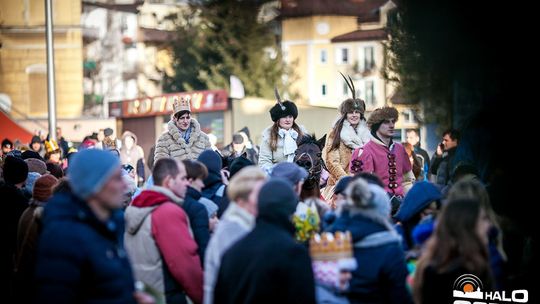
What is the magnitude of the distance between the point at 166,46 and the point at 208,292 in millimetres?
63446

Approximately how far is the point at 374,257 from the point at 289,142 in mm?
Result: 5450

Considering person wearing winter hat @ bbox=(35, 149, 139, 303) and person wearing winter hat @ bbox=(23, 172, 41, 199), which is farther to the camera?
person wearing winter hat @ bbox=(23, 172, 41, 199)

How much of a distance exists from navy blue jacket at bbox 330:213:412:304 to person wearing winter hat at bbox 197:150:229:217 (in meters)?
2.76

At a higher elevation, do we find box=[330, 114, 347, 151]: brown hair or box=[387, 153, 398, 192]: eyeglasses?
box=[330, 114, 347, 151]: brown hair

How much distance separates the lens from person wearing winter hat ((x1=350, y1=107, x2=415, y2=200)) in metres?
11.7

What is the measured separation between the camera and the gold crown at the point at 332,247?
22.5 feet

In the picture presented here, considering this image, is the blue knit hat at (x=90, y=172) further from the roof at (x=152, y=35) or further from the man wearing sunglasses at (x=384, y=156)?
the roof at (x=152, y=35)

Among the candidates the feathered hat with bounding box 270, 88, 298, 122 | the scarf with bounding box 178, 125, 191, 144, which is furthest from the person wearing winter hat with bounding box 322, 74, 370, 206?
the scarf with bounding box 178, 125, 191, 144

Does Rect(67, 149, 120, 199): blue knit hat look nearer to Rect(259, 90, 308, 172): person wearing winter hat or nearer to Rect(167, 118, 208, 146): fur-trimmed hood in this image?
Rect(259, 90, 308, 172): person wearing winter hat

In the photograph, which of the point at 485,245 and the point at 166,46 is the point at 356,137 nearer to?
the point at 485,245

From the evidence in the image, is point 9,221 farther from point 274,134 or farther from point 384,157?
point 384,157

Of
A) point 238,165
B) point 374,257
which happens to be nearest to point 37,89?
point 238,165

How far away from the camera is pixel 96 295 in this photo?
19.8 ft

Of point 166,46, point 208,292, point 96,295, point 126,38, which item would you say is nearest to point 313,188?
point 208,292
